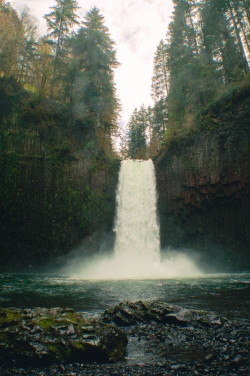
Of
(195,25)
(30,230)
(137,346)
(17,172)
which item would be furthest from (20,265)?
(195,25)

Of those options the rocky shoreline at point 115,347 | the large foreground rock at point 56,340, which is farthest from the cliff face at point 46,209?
the large foreground rock at point 56,340

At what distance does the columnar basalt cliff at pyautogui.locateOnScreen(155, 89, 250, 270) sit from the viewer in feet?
50.6

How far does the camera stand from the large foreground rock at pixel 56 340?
8.43ft

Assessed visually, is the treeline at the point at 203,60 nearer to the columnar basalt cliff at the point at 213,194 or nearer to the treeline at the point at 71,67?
the columnar basalt cliff at the point at 213,194

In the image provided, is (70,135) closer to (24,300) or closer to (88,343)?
(24,300)

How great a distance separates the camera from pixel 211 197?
16234 millimetres

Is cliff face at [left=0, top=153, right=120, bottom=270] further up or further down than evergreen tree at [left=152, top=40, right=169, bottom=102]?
further down

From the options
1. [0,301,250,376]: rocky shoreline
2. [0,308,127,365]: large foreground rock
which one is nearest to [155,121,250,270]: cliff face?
[0,301,250,376]: rocky shoreline

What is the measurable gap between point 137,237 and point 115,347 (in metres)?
14.6

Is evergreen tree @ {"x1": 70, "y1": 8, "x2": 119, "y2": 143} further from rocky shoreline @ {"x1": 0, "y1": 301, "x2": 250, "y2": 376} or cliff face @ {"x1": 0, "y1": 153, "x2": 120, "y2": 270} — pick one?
rocky shoreline @ {"x1": 0, "y1": 301, "x2": 250, "y2": 376}

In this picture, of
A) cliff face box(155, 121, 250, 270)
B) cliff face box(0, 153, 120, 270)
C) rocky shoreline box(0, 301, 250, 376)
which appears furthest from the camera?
cliff face box(0, 153, 120, 270)

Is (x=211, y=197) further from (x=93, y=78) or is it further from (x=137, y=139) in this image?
(x=137, y=139)

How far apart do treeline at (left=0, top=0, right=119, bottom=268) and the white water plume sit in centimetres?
110

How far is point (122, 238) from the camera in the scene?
17.5 meters
